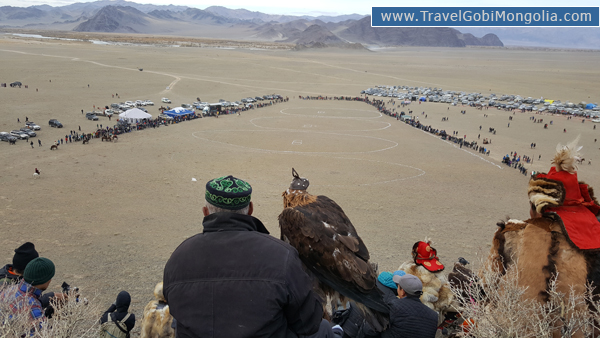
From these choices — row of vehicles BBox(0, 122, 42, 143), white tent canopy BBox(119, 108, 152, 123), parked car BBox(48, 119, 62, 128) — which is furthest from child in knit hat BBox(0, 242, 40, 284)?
parked car BBox(48, 119, 62, 128)

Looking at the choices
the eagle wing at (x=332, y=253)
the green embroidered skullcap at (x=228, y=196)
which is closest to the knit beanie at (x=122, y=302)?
the eagle wing at (x=332, y=253)

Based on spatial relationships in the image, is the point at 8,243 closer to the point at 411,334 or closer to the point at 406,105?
the point at 411,334

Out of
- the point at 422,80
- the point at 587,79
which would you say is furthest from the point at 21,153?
the point at 587,79

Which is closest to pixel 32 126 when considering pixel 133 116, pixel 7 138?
pixel 7 138

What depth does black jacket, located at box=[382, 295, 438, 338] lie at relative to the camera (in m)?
3.88

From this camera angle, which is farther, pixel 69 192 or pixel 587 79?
pixel 587 79

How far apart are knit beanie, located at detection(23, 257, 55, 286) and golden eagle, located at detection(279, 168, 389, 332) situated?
2.92 metres

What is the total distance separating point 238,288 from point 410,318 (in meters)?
2.51

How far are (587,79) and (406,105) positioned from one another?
196ft

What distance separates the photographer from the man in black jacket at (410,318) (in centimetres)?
388

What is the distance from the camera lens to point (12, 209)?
14992mm

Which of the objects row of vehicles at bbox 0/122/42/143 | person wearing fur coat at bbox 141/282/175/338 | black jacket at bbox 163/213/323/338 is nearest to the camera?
black jacket at bbox 163/213/323/338

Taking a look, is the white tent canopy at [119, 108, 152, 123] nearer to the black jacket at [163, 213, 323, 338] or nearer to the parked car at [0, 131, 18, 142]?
the parked car at [0, 131, 18, 142]

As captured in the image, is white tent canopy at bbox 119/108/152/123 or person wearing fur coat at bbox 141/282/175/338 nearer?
person wearing fur coat at bbox 141/282/175/338
